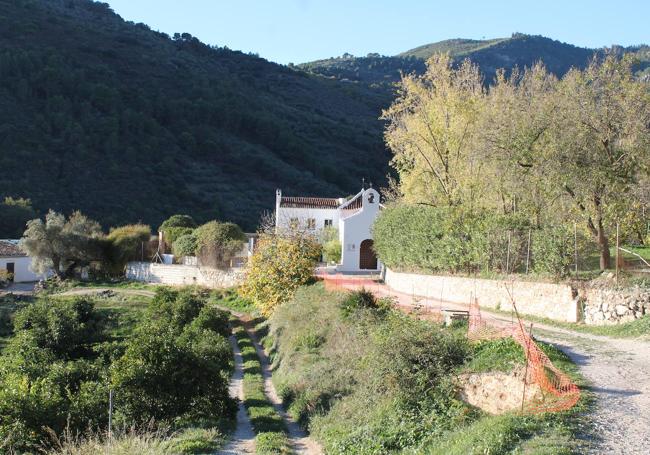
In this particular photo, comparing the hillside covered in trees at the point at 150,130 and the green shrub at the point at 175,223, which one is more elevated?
the hillside covered in trees at the point at 150,130

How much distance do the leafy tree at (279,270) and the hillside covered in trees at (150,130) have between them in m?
45.6

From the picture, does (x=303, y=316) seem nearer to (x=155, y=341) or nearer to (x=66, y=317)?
(x=155, y=341)

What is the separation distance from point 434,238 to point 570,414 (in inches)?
718

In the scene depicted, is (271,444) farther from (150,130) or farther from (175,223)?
(150,130)

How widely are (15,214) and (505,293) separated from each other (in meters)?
61.7

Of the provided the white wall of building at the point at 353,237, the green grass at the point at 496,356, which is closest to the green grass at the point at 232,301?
the white wall of building at the point at 353,237

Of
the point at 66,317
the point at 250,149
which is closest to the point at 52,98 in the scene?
the point at 250,149

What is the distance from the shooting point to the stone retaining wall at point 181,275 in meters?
51.1

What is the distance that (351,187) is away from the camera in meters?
95.2

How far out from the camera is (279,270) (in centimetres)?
3344

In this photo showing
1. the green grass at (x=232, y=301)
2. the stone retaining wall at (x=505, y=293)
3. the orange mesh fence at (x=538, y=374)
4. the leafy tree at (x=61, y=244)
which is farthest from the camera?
the leafy tree at (x=61, y=244)

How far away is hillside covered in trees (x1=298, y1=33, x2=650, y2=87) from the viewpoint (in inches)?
6132

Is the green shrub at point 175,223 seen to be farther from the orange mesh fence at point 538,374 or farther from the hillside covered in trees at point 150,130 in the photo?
the orange mesh fence at point 538,374

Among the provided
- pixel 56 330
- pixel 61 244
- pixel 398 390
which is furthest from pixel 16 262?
pixel 398 390
